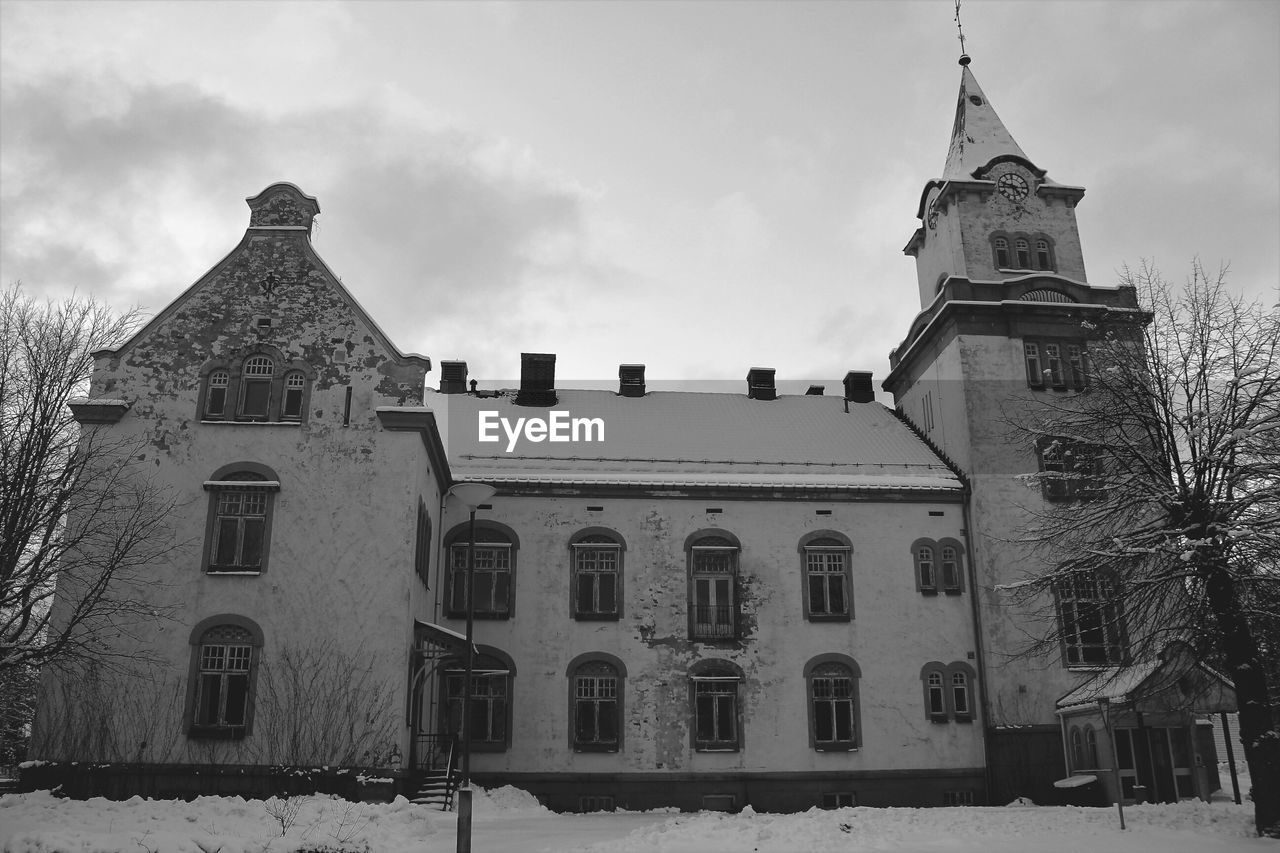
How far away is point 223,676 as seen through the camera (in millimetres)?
23812

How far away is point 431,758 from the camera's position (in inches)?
1065

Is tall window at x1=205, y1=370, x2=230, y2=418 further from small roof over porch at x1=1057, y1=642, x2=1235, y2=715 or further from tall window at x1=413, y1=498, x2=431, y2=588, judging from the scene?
small roof over porch at x1=1057, y1=642, x2=1235, y2=715

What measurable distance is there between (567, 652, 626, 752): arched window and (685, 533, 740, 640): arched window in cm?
270

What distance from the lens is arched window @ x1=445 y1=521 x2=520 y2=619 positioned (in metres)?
29.9

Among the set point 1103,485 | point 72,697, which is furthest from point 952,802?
point 72,697

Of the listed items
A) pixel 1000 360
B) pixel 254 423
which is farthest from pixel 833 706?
pixel 254 423

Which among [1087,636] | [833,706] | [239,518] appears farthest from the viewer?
[1087,636]

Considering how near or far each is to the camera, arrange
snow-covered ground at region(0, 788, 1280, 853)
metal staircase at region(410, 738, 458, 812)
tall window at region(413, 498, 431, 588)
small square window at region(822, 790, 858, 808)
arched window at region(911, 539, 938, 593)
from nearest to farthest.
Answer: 1. snow-covered ground at region(0, 788, 1280, 853)
2. metal staircase at region(410, 738, 458, 812)
3. tall window at region(413, 498, 431, 588)
4. small square window at region(822, 790, 858, 808)
5. arched window at region(911, 539, 938, 593)

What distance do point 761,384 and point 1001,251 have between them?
9.78 m

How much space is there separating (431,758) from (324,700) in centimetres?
470

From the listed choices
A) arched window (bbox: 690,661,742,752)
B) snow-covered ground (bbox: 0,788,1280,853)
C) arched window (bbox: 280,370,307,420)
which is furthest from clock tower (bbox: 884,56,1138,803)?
arched window (bbox: 280,370,307,420)

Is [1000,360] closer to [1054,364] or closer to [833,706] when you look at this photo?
[1054,364]

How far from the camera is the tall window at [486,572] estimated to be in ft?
98.0

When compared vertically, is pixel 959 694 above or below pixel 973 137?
below
